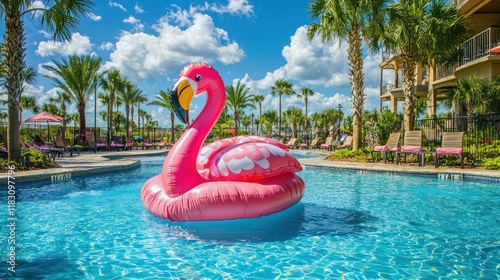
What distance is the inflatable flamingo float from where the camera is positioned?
502cm

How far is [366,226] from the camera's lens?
5.24 m

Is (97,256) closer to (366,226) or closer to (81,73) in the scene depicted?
(366,226)

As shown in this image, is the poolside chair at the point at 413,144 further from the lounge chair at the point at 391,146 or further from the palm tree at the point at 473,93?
the palm tree at the point at 473,93

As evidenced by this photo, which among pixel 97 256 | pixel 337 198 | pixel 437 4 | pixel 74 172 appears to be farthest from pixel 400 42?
pixel 97 256

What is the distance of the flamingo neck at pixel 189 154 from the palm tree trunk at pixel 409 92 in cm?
1166

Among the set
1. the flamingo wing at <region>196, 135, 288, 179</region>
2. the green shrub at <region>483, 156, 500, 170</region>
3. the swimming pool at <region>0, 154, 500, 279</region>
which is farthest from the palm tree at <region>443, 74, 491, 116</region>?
the flamingo wing at <region>196, 135, 288, 179</region>

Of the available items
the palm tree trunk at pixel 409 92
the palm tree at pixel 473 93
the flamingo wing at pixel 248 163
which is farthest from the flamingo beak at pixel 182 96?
the palm tree at pixel 473 93

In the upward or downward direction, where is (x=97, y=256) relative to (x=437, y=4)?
downward

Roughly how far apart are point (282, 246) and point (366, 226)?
1596 mm

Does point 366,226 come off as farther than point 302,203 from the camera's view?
No

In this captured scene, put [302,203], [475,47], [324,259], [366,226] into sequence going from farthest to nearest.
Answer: [475,47], [302,203], [366,226], [324,259]

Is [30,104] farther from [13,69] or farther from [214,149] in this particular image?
[214,149]

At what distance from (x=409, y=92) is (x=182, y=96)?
12808mm

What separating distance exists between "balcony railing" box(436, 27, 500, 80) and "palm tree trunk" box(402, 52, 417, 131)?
12.9 feet
